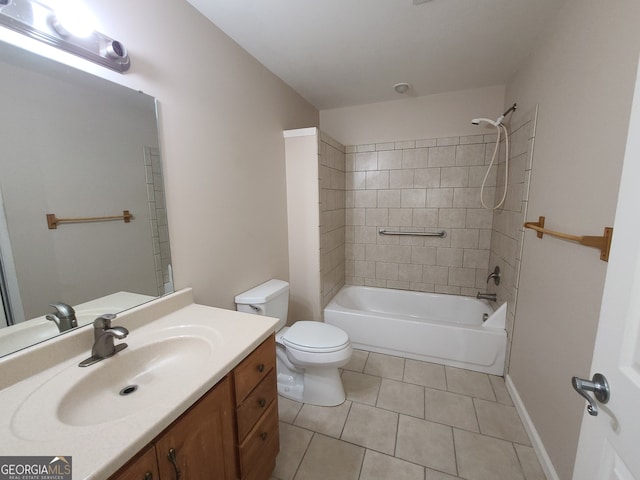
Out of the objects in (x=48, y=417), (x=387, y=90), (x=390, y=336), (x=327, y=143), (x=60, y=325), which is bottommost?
(x=390, y=336)

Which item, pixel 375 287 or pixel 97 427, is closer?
pixel 97 427

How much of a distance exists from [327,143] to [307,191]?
0.52 m

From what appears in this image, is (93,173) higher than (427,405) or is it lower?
higher

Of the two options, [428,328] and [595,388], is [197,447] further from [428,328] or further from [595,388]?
[428,328]

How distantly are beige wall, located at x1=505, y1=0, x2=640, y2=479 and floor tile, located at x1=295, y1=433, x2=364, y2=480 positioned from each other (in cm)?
94

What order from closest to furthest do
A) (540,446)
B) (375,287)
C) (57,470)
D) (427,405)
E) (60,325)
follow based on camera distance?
(57,470), (60,325), (540,446), (427,405), (375,287)

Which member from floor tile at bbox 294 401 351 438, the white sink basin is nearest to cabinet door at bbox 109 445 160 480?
the white sink basin

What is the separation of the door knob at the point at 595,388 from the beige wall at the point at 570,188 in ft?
1.81

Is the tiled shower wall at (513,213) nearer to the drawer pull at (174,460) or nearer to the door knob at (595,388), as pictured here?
the door knob at (595,388)

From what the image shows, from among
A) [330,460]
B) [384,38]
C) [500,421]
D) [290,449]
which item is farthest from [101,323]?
[500,421]

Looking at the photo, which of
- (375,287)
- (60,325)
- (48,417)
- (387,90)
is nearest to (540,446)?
(375,287)

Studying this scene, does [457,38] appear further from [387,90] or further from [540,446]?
[540,446]

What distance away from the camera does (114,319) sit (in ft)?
3.46

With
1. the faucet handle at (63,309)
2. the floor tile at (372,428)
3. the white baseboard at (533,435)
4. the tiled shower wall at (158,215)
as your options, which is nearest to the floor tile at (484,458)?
the white baseboard at (533,435)
